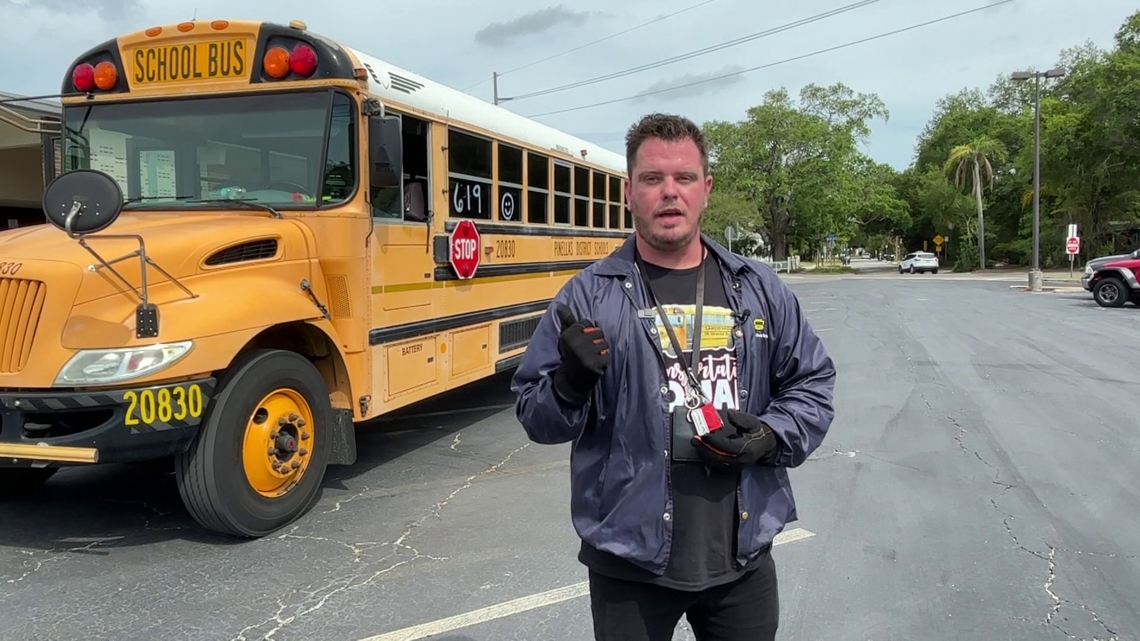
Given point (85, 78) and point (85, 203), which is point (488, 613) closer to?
point (85, 203)

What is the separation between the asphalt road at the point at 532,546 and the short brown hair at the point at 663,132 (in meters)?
2.02

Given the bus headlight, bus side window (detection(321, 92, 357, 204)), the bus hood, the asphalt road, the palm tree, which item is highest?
the palm tree

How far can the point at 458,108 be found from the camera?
588cm

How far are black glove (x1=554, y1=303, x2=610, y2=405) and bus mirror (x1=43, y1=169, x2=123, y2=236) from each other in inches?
110

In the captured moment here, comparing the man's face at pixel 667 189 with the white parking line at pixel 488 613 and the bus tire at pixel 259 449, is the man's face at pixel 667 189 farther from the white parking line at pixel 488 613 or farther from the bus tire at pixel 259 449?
the bus tire at pixel 259 449

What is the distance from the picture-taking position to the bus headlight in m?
3.59

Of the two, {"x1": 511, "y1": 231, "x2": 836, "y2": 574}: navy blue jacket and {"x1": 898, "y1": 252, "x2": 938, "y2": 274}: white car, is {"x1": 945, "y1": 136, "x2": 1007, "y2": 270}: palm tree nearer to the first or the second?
{"x1": 898, "y1": 252, "x2": 938, "y2": 274}: white car

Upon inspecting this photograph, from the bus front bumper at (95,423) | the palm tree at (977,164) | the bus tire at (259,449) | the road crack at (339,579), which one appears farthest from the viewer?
the palm tree at (977,164)

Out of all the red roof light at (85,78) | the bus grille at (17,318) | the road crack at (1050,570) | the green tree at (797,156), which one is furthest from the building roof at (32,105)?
the green tree at (797,156)

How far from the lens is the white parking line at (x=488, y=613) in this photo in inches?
124

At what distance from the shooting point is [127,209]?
15.6 feet

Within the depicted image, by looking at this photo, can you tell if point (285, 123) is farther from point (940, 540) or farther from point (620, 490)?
point (940, 540)

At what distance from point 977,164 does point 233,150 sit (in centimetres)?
4907

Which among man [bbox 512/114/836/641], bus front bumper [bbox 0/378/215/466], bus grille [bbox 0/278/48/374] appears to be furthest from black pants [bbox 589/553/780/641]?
bus grille [bbox 0/278/48/374]
